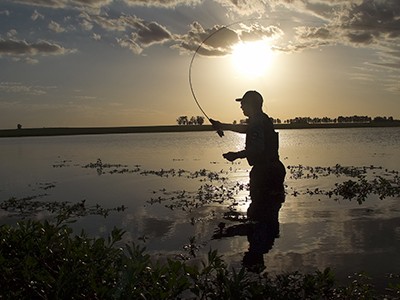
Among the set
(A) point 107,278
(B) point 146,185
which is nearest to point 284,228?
(A) point 107,278

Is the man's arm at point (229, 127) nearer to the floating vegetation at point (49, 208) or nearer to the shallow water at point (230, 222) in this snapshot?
the shallow water at point (230, 222)

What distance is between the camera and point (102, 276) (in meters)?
Result: 4.79

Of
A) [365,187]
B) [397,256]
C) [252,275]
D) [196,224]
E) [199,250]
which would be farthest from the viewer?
[365,187]

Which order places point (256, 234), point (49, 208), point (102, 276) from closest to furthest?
point (102, 276)
point (256, 234)
point (49, 208)

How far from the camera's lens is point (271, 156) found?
13484mm

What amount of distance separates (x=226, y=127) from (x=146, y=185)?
955 cm

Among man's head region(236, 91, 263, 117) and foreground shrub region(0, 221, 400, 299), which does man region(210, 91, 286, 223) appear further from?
foreground shrub region(0, 221, 400, 299)

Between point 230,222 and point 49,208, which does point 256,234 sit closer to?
point 230,222

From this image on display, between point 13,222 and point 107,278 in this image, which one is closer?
point 107,278

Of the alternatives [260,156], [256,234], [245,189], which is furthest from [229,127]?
[245,189]

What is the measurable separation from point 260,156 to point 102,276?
29.3ft

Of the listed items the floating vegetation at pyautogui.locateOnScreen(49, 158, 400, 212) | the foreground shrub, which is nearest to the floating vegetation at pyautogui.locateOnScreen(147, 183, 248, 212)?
the floating vegetation at pyautogui.locateOnScreen(49, 158, 400, 212)

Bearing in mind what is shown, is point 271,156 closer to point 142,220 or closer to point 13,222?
point 142,220

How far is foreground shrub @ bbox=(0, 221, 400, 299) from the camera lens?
4.06 meters
